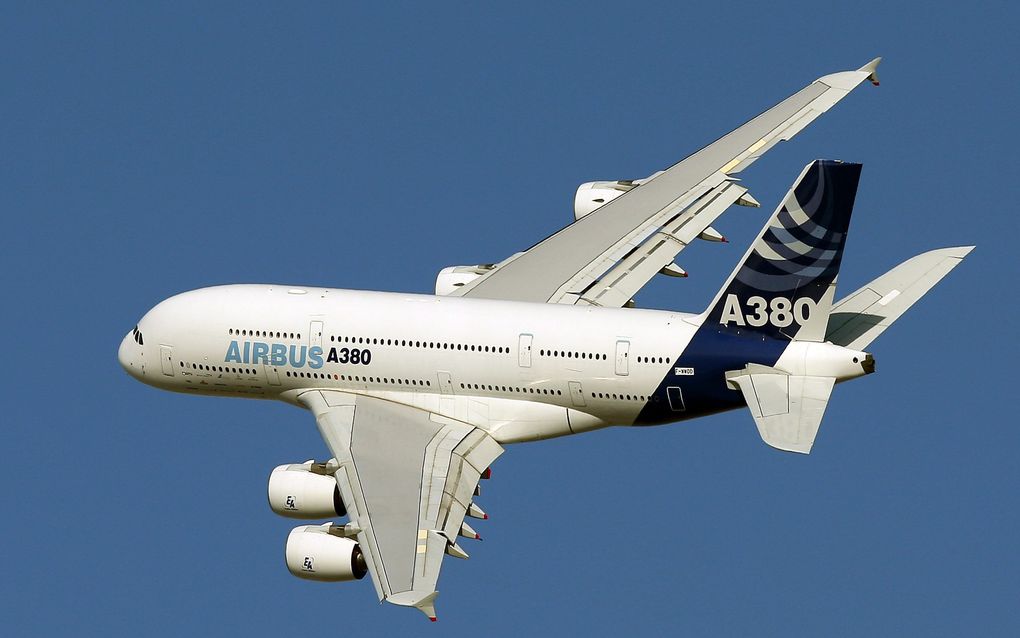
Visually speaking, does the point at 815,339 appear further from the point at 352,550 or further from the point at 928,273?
the point at 352,550

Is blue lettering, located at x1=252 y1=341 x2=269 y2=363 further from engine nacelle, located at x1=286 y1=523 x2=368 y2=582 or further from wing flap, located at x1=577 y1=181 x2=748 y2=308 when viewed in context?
wing flap, located at x1=577 y1=181 x2=748 y2=308

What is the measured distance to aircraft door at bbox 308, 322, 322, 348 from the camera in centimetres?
6322

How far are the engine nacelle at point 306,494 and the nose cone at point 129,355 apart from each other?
7820mm

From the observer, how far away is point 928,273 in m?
61.3

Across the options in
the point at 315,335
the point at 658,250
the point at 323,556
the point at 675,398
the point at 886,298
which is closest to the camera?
the point at 323,556

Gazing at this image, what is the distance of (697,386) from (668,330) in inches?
68.4

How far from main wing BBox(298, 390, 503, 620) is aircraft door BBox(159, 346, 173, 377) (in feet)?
13.7

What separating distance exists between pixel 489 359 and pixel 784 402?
8645 millimetres

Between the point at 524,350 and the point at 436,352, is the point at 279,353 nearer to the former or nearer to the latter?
the point at 436,352

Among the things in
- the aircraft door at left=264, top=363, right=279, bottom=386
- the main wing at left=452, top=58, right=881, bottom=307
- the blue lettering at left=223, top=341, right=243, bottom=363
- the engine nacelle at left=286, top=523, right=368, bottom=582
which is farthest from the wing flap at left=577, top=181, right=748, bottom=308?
the engine nacelle at left=286, top=523, right=368, bottom=582

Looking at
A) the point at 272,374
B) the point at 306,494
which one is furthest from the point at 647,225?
the point at 306,494

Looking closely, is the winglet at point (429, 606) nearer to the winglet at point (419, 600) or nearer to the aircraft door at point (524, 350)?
the winglet at point (419, 600)

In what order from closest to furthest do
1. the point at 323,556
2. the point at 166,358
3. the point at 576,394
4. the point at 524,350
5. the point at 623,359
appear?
the point at 323,556, the point at 623,359, the point at 576,394, the point at 524,350, the point at 166,358

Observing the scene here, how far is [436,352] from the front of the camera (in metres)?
62.3
